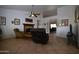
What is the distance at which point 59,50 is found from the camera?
2109mm

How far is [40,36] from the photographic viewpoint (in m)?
2.15

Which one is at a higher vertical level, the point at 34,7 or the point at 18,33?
the point at 34,7

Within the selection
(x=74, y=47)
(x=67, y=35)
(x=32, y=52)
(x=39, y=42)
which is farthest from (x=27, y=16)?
(x=74, y=47)

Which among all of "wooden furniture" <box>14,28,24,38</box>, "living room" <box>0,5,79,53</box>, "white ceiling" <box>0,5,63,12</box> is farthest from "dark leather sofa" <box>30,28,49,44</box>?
"white ceiling" <box>0,5,63,12</box>

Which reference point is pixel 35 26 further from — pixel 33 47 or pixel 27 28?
pixel 33 47

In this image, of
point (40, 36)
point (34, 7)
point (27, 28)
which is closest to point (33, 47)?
point (40, 36)

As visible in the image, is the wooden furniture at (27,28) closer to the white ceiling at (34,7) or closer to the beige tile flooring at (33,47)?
the beige tile flooring at (33,47)

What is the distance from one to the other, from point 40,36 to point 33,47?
0.88 feet

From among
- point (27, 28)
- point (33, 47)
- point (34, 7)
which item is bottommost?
point (33, 47)

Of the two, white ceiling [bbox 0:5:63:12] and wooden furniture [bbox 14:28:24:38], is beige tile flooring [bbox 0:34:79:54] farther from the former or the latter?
white ceiling [bbox 0:5:63:12]

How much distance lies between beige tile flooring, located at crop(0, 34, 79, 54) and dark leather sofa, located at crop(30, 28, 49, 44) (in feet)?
0.29

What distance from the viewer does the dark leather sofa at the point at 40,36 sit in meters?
2.14

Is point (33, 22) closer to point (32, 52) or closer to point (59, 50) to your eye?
point (32, 52)

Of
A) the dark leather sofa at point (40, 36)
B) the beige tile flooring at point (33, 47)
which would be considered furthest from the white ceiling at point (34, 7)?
the beige tile flooring at point (33, 47)
